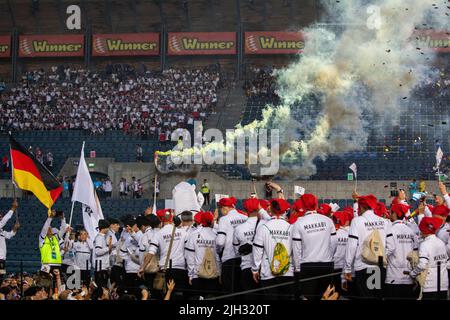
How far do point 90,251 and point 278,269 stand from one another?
6933mm

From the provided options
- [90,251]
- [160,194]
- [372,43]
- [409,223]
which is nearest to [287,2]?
[372,43]

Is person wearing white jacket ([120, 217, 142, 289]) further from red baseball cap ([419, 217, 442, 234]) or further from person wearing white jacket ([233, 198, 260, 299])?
red baseball cap ([419, 217, 442, 234])

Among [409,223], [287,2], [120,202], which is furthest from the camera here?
[287,2]

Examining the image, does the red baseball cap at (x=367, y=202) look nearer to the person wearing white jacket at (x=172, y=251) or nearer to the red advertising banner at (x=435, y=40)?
the person wearing white jacket at (x=172, y=251)

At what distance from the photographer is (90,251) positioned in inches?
802

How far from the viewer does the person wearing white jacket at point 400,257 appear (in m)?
14.2

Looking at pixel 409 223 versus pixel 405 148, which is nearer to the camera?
pixel 409 223

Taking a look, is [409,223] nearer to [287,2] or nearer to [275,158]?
[275,158]

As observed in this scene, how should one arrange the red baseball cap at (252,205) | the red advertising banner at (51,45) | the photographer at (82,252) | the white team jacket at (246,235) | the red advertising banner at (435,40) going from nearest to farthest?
the red baseball cap at (252,205) → the white team jacket at (246,235) → the photographer at (82,252) → the red advertising banner at (435,40) → the red advertising banner at (51,45)

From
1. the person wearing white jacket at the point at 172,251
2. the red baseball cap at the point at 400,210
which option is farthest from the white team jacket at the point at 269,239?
the person wearing white jacket at the point at 172,251

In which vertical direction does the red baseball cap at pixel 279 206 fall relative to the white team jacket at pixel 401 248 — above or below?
above

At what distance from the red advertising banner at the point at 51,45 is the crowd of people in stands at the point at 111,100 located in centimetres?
121

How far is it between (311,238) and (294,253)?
32cm

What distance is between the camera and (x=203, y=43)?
178 ft
